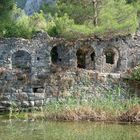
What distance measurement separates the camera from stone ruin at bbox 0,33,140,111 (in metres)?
25.9

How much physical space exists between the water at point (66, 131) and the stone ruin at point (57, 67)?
17.1ft

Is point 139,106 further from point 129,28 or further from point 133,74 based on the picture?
point 129,28

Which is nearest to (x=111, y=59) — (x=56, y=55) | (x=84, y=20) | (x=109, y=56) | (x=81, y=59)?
→ (x=109, y=56)

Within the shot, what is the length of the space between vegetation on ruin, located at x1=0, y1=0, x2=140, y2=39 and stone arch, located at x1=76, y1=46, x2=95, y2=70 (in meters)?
1.57

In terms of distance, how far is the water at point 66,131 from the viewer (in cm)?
1645

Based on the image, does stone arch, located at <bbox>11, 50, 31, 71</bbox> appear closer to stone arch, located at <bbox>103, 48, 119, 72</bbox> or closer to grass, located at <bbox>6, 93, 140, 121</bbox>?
stone arch, located at <bbox>103, 48, 119, 72</bbox>

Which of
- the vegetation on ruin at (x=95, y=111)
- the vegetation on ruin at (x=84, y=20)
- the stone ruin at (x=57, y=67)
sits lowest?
the vegetation on ruin at (x=95, y=111)

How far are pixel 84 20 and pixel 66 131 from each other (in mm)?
15848

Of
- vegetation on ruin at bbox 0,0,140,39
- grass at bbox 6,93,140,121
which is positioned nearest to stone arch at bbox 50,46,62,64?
vegetation on ruin at bbox 0,0,140,39

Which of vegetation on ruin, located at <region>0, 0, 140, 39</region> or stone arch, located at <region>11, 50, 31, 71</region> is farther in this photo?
stone arch, located at <region>11, 50, 31, 71</region>

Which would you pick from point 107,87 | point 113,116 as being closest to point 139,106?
point 113,116

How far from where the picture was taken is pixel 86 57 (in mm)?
32438

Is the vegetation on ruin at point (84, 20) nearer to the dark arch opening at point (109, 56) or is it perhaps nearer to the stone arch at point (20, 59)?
the stone arch at point (20, 59)

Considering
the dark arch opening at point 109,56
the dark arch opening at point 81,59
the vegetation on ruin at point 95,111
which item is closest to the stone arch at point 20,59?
the dark arch opening at point 81,59
